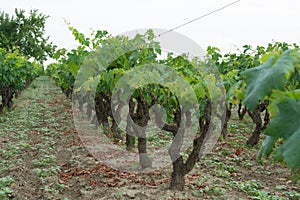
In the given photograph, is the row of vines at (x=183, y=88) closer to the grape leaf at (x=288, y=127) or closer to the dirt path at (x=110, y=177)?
the grape leaf at (x=288, y=127)

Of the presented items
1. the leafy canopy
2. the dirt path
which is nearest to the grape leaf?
the dirt path

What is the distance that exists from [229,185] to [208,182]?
343 mm

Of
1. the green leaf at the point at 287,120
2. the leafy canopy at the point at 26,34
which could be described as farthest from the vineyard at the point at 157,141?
the leafy canopy at the point at 26,34

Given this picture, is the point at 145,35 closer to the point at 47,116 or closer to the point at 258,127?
the point at 258,127

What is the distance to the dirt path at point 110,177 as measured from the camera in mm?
5406

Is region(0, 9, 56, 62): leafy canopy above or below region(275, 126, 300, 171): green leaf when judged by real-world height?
above

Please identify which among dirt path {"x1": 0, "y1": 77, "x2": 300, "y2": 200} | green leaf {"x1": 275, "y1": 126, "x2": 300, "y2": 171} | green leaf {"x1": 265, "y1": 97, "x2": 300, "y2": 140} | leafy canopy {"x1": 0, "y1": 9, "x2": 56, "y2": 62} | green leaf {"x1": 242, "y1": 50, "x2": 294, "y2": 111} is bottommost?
dirt path {"x1": 0, "y1": 77, "x2": 300, "y2": 200}

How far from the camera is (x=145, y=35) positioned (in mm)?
7258

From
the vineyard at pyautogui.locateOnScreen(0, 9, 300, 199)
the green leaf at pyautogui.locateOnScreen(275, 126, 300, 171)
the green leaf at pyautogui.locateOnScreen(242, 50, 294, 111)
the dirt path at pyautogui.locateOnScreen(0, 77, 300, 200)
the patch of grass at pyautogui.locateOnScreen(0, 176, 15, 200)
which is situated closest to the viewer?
the green leaf at pyautogui.locateOnScreen(275, 126, 300, 171)

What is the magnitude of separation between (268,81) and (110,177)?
4.73 m

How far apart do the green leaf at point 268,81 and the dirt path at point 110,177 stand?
3423 millimetres

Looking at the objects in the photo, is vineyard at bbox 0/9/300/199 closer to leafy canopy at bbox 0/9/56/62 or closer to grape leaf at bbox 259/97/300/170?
grape leaf at bbox 259/97/300/170

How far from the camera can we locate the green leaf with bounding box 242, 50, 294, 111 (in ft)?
6.18

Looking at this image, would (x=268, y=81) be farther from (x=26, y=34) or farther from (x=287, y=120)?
(x=26, y=34)
